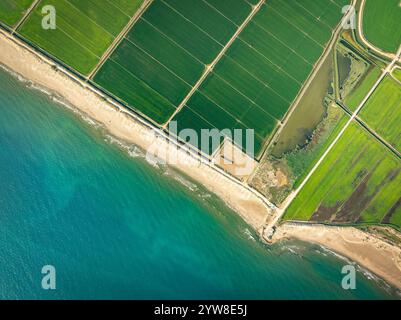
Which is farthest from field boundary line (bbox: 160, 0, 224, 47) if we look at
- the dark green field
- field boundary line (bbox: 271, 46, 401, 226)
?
field boundary line (bbox: 271, 46, 401, 226)

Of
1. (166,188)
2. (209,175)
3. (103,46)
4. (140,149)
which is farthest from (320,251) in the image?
(103,46)

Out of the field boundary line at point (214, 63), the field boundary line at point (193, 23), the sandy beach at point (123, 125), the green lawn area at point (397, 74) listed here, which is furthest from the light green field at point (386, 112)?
the field boundary line at point (193, 23)

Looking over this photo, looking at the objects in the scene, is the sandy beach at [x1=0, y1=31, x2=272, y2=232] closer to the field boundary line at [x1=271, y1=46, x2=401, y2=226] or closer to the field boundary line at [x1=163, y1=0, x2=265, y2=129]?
the field boundary line at [x1=271, y1=46, x2=401, y2=226]

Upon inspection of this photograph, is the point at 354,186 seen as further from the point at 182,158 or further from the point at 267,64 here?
the point at 182,158

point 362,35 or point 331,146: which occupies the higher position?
point 362,35

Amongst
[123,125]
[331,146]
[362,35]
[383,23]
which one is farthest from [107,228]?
[383,23]

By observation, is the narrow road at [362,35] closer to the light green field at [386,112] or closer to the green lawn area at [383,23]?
the green lawn area at [383,23]
